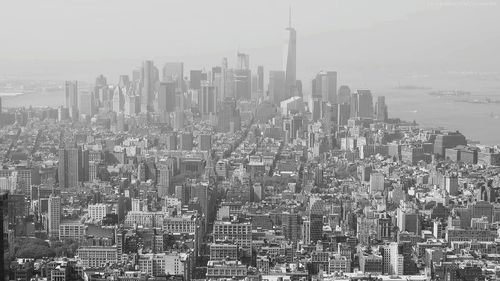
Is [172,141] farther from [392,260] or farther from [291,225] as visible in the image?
[392,260]

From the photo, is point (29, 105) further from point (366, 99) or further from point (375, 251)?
point (375, 251)

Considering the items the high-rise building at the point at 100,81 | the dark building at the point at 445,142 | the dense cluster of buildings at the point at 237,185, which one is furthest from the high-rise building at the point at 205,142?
the dark building at the point at 445,142

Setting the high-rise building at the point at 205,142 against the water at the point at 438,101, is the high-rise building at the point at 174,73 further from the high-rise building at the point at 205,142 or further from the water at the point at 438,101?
the water at the point at 438,101

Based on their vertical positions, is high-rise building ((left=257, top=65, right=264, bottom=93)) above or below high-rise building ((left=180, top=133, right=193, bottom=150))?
above

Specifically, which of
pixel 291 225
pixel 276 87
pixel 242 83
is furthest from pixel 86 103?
pixel 291 225

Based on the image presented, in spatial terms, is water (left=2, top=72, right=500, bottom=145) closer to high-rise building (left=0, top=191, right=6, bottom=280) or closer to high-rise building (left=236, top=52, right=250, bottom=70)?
high-rise building (left=236, top=52, right=250, bottom=70)

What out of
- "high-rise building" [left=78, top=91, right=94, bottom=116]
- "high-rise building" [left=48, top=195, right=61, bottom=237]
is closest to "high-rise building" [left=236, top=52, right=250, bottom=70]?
"high-rise building" [left=78, top=91, right=94, bottom=116]
